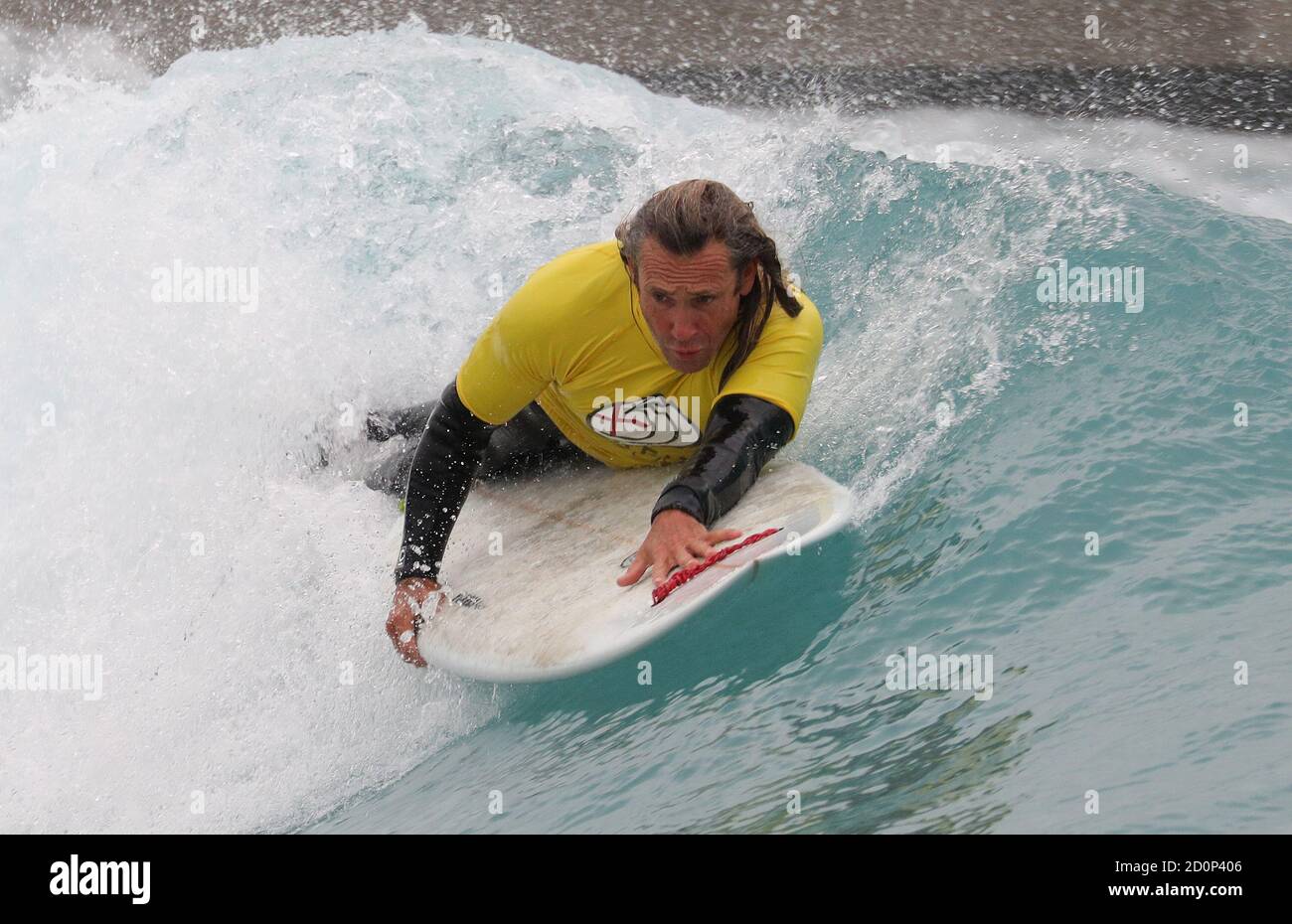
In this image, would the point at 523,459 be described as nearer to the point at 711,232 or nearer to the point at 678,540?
the point at 678,540

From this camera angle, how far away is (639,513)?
3.39 meters

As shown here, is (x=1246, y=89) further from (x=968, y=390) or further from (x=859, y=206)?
(x=968, y=390)

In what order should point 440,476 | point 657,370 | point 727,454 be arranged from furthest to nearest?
point 440,476 → point 657,370 → point 727,454

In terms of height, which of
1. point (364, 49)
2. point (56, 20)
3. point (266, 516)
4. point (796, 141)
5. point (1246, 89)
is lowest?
point (266, 516)

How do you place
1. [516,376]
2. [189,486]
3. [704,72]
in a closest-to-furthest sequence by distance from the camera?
Answer: [516,376], [189,486], [704,72]

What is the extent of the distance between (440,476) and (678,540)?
2.33ft

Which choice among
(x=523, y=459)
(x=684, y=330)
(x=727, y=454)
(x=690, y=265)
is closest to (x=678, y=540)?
(x=727, y=454)

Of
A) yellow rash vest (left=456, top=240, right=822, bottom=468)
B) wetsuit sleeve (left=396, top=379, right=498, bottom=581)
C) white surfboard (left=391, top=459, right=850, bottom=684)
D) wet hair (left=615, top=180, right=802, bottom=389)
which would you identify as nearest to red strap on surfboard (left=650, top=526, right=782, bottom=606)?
white surfboard (left=391, top=459, right=850, bottom=684)

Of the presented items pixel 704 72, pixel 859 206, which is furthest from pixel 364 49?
pixel 859 206

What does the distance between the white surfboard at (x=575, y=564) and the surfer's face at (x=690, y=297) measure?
16.5 inches

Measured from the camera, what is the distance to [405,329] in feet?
16.8


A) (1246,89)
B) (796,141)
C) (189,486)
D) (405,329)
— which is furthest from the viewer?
(1246,89)

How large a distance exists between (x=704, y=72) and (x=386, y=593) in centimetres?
527

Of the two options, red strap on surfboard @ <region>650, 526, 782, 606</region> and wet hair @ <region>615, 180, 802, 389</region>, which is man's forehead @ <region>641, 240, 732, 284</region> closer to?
wet hair @ <region>615, 180, 802, 389</region>
